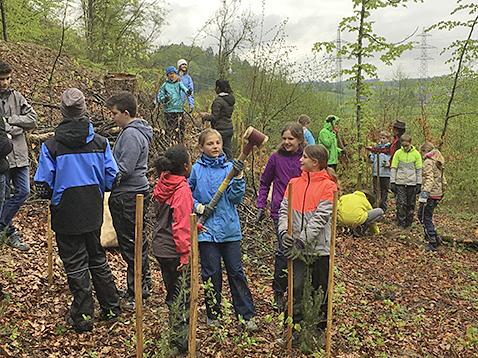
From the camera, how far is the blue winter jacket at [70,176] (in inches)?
156

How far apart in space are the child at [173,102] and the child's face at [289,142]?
3.96 m

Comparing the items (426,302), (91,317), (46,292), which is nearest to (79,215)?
(91,317)

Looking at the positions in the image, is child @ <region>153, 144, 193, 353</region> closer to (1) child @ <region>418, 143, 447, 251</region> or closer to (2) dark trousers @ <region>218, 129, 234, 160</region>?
(2) dark trousers @ <region>218, 129, 234, 160</region>

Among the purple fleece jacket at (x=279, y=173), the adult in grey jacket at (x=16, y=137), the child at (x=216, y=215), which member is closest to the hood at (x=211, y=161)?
the child at (x=216, y=215)

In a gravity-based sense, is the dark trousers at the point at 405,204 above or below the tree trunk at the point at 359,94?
below

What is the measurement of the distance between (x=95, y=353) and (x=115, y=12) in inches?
552

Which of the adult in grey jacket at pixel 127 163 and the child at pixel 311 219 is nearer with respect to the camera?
the child at pixel 311 219

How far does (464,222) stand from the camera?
12844 millimetres

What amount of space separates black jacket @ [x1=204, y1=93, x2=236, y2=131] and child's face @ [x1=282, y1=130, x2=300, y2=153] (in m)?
3.84

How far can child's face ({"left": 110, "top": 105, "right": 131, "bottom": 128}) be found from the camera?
14.6ft

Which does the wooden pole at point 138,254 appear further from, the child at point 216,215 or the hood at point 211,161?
the hood at point 211,161

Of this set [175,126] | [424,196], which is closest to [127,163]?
[175,126]

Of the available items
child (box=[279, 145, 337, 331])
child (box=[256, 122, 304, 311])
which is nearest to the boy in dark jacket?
child (box=[279, 145, 337, 331])

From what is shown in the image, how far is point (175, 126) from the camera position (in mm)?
8836
